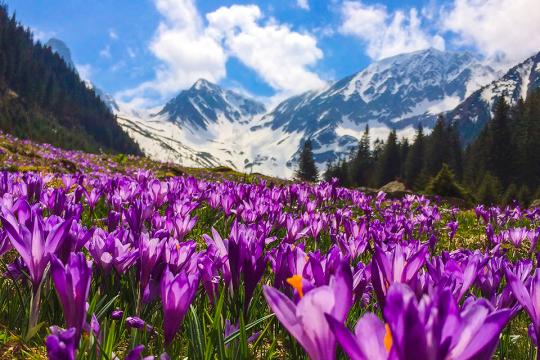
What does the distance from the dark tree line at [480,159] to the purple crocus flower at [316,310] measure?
53.2 metres

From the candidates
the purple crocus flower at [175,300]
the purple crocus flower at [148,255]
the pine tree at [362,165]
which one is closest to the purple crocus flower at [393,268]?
the purple crocus flower at [175,300]

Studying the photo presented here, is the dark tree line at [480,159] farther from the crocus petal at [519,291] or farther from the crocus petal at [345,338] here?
the crocus petal at [345,338]

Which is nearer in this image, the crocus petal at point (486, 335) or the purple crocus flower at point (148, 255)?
the crocus petal at point (486, 335)

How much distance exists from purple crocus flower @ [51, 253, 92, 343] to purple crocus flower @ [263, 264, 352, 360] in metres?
0.75

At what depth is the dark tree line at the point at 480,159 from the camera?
76625 mm

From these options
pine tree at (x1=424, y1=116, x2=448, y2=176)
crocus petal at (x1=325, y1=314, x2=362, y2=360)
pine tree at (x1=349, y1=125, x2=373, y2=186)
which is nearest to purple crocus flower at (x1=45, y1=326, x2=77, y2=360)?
crocus petal at (x1=325, y1=314, x2=362, y2=360)

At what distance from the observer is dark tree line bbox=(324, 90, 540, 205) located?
7662 cm

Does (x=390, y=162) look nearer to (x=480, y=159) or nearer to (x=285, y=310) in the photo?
(x=480, y=159)

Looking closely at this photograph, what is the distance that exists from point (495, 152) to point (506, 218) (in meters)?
81.7

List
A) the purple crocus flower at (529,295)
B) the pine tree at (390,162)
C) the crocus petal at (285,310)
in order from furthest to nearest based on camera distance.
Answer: the pine tree at (390,162) → the purple crocus flower at (529,295) → the crocus petal at (285,310)

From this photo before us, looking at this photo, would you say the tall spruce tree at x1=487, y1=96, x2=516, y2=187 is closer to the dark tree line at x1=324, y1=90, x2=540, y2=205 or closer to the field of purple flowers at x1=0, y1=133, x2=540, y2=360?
the dark tree line at x1=324, y1=90, x2=540, y2=205

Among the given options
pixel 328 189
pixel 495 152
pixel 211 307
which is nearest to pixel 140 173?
pixel 328 189

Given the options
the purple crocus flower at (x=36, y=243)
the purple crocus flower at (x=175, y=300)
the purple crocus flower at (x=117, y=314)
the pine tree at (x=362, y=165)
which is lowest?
the purple crocus flower at (x=117, y=314)

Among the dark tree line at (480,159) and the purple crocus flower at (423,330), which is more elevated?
the dark tree line at (480,159)
